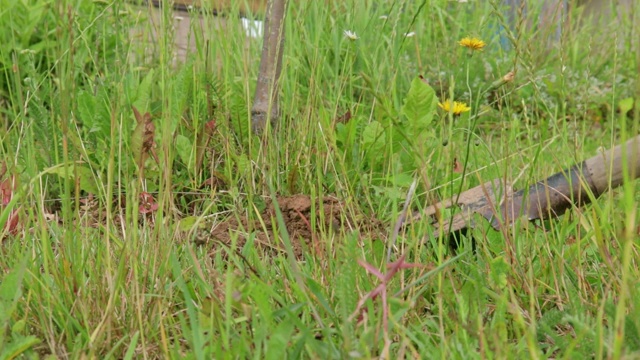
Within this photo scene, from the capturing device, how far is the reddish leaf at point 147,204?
194 centimetres

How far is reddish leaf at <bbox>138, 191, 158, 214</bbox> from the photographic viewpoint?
194 cm

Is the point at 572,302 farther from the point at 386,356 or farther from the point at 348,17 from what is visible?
the point at 348,17

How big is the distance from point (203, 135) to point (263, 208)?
291 millimetres

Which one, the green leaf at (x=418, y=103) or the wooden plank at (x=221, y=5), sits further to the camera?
the wooden plank at (x=221, y=5)

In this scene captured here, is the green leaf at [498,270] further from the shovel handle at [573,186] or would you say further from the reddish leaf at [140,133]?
the reddish leaf at [140,133]

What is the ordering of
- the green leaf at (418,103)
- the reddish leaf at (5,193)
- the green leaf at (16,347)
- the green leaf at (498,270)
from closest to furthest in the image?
the green leaf at (16,347) → the green leaf at (498,270) → the green leaf at (418,103) → the reddish leaf at (5,193)

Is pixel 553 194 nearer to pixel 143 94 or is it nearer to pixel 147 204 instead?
pixel 147 204

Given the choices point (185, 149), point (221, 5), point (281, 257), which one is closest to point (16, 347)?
point (281, 257)

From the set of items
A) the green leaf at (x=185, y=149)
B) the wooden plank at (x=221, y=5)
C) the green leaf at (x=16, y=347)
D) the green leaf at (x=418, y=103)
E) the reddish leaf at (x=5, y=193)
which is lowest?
the green leaf at (x=16, y=347)

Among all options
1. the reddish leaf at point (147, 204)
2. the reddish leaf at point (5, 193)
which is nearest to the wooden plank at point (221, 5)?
the reddish leaf at point (147, 204)

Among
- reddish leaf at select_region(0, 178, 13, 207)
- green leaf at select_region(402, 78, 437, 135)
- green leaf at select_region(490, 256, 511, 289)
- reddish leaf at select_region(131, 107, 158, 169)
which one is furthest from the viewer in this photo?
reddish leaf at select_region(131, 107, 158, 169)

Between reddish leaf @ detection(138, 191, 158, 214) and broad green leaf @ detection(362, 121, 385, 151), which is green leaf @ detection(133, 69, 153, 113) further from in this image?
broad green leaf @ detection(362, 121, 385, 151)

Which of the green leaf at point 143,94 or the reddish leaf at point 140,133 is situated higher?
the green leaf at point 143,94

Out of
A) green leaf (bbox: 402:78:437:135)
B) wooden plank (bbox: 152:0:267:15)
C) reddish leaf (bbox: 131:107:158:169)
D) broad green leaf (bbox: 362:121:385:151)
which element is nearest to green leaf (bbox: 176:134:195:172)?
reddish leaf (bbox: 131:107:158:169)
